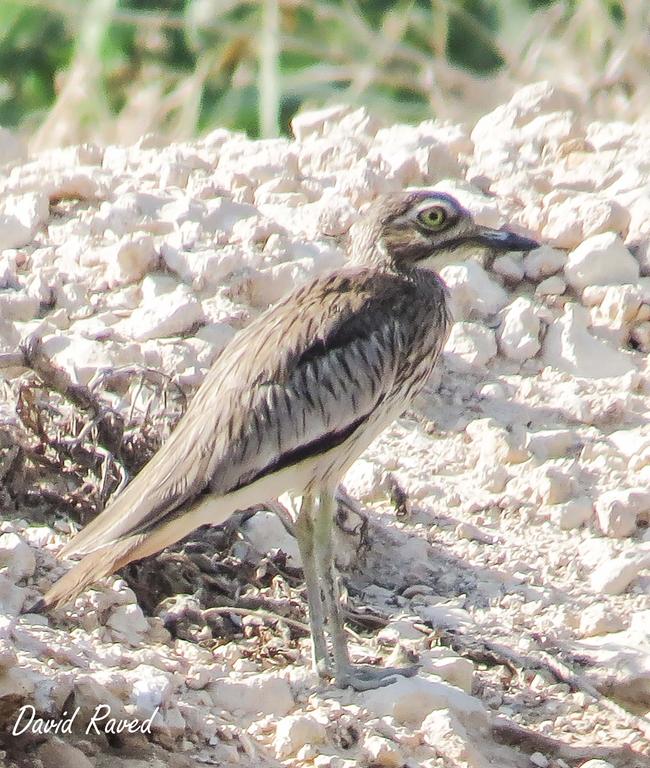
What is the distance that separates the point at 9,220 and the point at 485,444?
1908 mm

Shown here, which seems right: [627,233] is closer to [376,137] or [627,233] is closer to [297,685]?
[376,137]

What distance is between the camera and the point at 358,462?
5.95 metres

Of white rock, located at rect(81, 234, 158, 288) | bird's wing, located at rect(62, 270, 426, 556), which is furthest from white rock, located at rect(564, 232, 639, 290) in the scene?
white rock, located at rect(81, 234, 158, 288)

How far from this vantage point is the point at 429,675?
502 cm

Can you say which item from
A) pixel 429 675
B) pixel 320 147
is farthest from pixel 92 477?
pixel 320 147

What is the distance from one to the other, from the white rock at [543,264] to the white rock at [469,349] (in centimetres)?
34

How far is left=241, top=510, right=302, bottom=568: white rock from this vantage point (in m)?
5.57

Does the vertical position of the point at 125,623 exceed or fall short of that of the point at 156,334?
it falls short

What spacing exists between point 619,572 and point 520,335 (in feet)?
3.52

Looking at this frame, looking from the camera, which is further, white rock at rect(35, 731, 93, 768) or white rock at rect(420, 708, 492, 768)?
white rock at rect(420, 708, 492, 768)

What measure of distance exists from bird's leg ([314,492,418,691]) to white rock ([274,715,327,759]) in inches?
13.7

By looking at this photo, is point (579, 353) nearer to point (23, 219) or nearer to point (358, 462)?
point (358, 462)

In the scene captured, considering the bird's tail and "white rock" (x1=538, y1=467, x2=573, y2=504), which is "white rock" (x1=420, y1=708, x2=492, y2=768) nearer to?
the bird's tail

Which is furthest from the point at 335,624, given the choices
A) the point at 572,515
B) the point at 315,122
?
the point at 315,122
